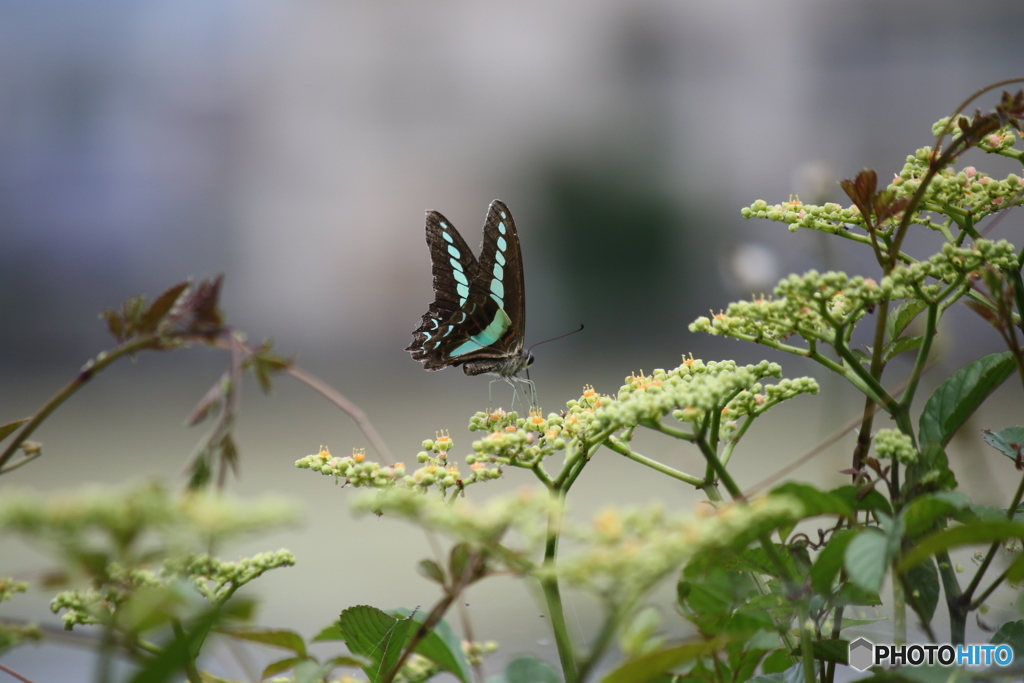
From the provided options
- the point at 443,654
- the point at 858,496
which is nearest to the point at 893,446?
the point at 858,496

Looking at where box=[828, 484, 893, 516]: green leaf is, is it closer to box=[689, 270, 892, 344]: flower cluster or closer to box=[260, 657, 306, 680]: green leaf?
box=[689, 270, 892, 344]: flower cluster

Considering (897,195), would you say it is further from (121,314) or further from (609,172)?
(609,172)

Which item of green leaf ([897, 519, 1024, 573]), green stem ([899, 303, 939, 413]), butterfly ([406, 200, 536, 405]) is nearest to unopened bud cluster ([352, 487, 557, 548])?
green leaf ([897, 519, 1024, 573])

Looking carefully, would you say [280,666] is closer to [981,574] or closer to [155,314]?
[155,314]

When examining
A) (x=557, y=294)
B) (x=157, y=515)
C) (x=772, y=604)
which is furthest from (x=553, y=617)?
(x=557, y=294)

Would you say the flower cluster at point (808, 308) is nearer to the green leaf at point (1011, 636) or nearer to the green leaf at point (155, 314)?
the green leaf at point (1011, 636)

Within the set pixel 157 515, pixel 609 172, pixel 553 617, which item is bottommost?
pixel 553 617
